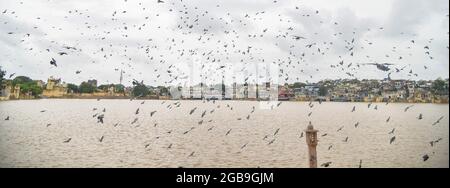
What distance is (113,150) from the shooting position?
32.1m

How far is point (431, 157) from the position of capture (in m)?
30.1

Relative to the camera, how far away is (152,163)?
26.8m

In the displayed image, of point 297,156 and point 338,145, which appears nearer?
point 297,156
